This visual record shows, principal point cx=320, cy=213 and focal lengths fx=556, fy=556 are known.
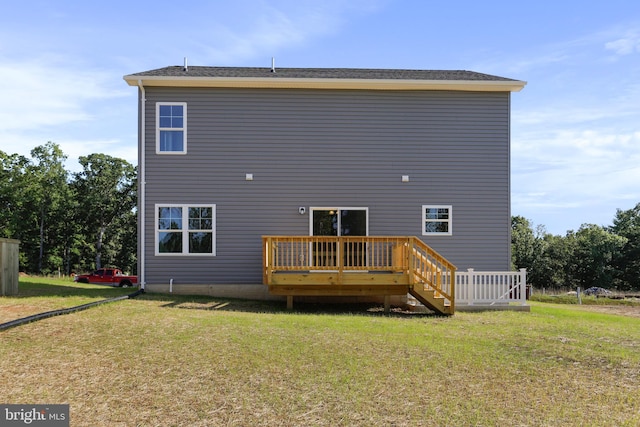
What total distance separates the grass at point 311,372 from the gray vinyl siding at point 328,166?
15.6 ft

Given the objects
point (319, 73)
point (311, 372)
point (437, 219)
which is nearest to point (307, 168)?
point (319, 73)

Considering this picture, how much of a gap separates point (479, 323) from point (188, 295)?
746 cm

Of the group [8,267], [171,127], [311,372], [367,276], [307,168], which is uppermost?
[171,127]

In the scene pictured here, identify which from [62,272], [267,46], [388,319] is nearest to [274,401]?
[388,319]

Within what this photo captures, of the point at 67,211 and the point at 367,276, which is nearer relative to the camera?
the point at 367,276

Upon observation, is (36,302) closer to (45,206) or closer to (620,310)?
(620,310)

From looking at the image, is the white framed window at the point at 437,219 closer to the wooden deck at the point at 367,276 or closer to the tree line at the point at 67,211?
the wooden deck at the point at 367,276

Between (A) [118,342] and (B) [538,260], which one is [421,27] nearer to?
(A) [118,342]

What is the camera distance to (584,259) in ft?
136

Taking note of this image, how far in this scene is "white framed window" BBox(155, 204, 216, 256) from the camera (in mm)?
14883

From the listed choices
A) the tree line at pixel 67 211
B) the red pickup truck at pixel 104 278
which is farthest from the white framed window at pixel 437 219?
the tree line at pixel 67 211

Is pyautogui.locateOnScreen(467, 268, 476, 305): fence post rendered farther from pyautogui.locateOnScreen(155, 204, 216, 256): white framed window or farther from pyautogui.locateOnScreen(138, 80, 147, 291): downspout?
pyautogui.locateOnScreen(138, 80, 147, 291): downspout

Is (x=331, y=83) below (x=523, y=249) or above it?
above

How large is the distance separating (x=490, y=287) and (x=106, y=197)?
36.4 m
